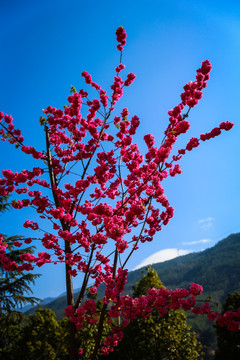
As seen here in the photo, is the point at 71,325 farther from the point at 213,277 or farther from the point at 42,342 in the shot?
the point at 213,277

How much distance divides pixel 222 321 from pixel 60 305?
7449 inches

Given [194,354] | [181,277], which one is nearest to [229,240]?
[181,277]

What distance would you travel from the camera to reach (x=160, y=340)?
34.7 ft

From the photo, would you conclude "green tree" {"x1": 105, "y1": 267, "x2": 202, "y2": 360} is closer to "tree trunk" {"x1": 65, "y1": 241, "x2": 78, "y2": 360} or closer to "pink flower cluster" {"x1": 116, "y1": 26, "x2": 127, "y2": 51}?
"tree trunk" {"x1": 65, "y1": 241, "x2": 78, "y2": 360}

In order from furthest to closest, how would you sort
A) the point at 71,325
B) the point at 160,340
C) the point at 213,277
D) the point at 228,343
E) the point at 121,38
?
the point at 213,277 → the point at 228,343 → the point at 160,340 → the point at 121,38 → the point at 71,325

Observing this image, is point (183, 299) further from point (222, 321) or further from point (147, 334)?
point (147, 334)

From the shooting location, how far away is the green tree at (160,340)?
34.0 feet

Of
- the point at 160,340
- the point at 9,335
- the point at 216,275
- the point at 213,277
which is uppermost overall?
the point at 9,335

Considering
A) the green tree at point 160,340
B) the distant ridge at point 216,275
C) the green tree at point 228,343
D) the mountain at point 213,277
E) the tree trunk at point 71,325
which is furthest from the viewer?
the distant ridge at point 216,275

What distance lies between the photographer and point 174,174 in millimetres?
5359

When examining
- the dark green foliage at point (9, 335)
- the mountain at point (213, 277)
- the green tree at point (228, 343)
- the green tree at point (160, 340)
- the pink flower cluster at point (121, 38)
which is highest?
the pink flower cluster at point (121, 38)

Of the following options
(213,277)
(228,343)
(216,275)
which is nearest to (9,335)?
→ (228,343)

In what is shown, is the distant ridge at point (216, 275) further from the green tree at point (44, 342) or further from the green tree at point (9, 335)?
the green tree at point (44, 342)

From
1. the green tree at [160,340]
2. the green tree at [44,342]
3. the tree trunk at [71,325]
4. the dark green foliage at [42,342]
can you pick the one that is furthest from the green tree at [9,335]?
the tree trunk at [71,325]
